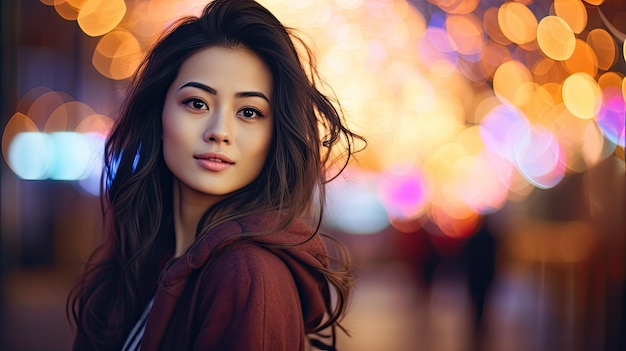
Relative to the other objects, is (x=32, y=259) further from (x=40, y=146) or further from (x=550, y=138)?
(x=550, y=138)

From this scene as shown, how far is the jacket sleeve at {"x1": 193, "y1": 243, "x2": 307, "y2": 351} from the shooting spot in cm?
176

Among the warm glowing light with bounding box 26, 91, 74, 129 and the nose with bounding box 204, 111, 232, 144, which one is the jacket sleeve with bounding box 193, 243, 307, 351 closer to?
the nose with bounding box 204, 111, 232, 144

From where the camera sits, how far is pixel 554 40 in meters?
9.41

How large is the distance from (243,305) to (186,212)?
49 cm

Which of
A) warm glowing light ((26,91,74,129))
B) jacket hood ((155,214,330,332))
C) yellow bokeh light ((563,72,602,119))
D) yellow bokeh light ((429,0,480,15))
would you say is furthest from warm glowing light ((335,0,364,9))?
jacket hood ((155,214,330,332))

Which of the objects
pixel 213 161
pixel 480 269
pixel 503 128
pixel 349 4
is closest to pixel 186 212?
pixel 213 161

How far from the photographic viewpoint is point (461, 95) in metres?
12.3

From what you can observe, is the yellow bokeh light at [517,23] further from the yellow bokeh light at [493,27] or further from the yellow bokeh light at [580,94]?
the yellow bokeh light at [580,94]

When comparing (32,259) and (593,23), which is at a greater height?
(593,23)

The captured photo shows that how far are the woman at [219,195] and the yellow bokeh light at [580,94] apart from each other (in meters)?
9.92

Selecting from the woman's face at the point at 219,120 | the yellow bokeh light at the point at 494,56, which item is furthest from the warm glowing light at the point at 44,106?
the woman's face at the point at 219,120

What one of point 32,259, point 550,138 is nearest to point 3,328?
point 32,259

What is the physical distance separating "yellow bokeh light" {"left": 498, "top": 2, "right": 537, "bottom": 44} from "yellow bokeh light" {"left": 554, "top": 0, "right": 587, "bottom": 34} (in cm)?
125

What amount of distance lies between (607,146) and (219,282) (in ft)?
14.1
